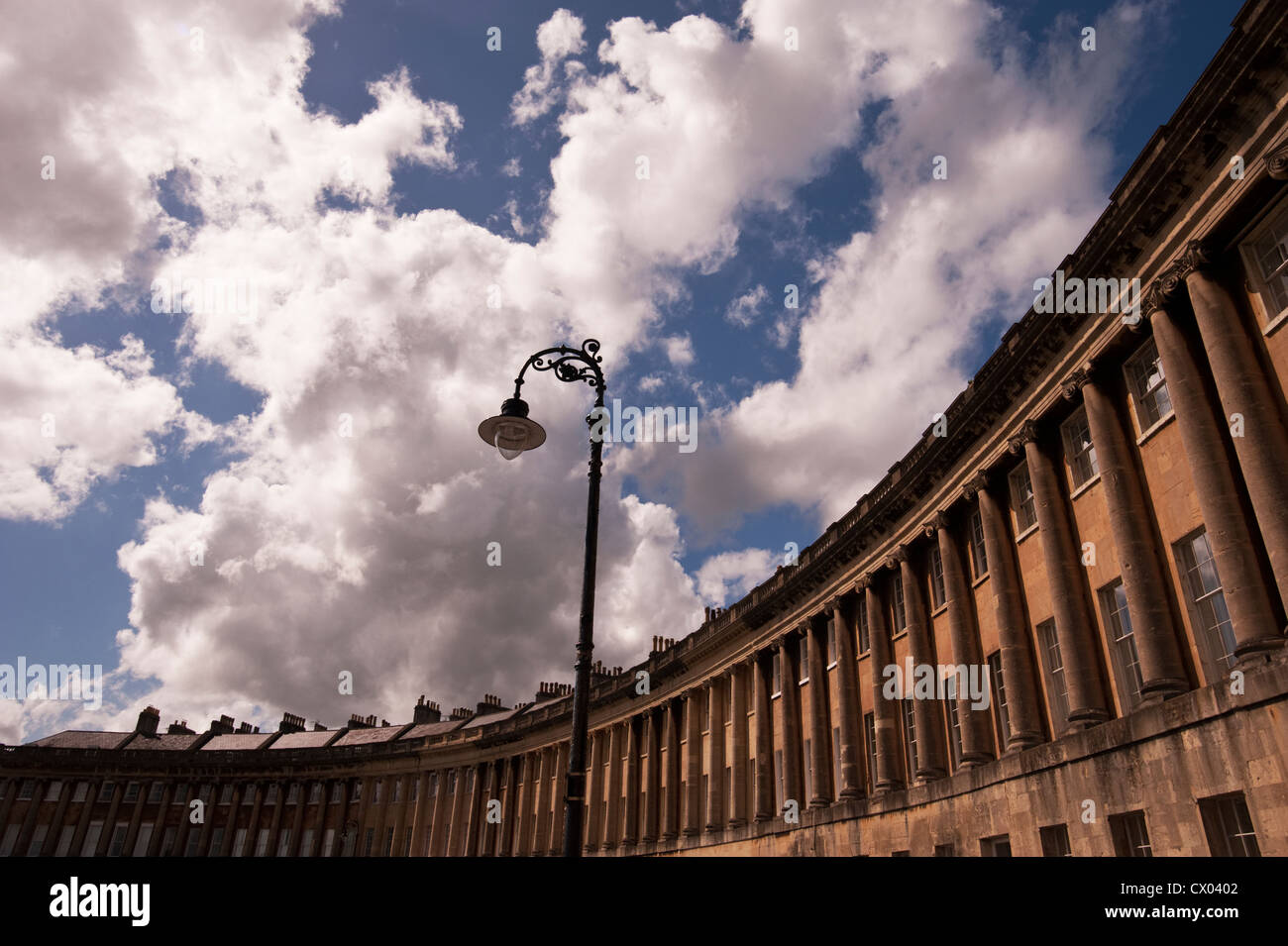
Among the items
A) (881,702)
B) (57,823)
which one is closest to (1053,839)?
(881,702)

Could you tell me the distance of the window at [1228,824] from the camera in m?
12.1

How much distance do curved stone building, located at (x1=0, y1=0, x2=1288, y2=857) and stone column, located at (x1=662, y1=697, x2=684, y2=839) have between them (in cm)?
177

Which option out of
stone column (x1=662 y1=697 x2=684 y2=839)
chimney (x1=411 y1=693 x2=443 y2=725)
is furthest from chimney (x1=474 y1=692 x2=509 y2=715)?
stone column (x1=662 y1=697 x2=684 y2=839)

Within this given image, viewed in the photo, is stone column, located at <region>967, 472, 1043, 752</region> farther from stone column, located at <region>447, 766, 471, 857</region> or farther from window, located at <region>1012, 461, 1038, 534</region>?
stone column, located at <region>447, 766, 471, 857</region>

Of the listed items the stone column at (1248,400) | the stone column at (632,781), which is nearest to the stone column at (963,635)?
the stone column at (1248,400)

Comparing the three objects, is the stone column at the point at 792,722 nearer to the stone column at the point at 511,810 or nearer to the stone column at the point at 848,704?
the stone column at the point at 848,704

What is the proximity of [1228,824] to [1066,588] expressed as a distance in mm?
5745

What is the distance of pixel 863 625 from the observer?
91.4 feet

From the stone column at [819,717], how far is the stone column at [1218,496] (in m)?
16.9

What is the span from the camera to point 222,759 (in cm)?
6906

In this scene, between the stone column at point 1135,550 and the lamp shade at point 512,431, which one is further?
the stone column at point 1135,550

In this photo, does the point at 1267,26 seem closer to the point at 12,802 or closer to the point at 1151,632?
the point at 1151,632
